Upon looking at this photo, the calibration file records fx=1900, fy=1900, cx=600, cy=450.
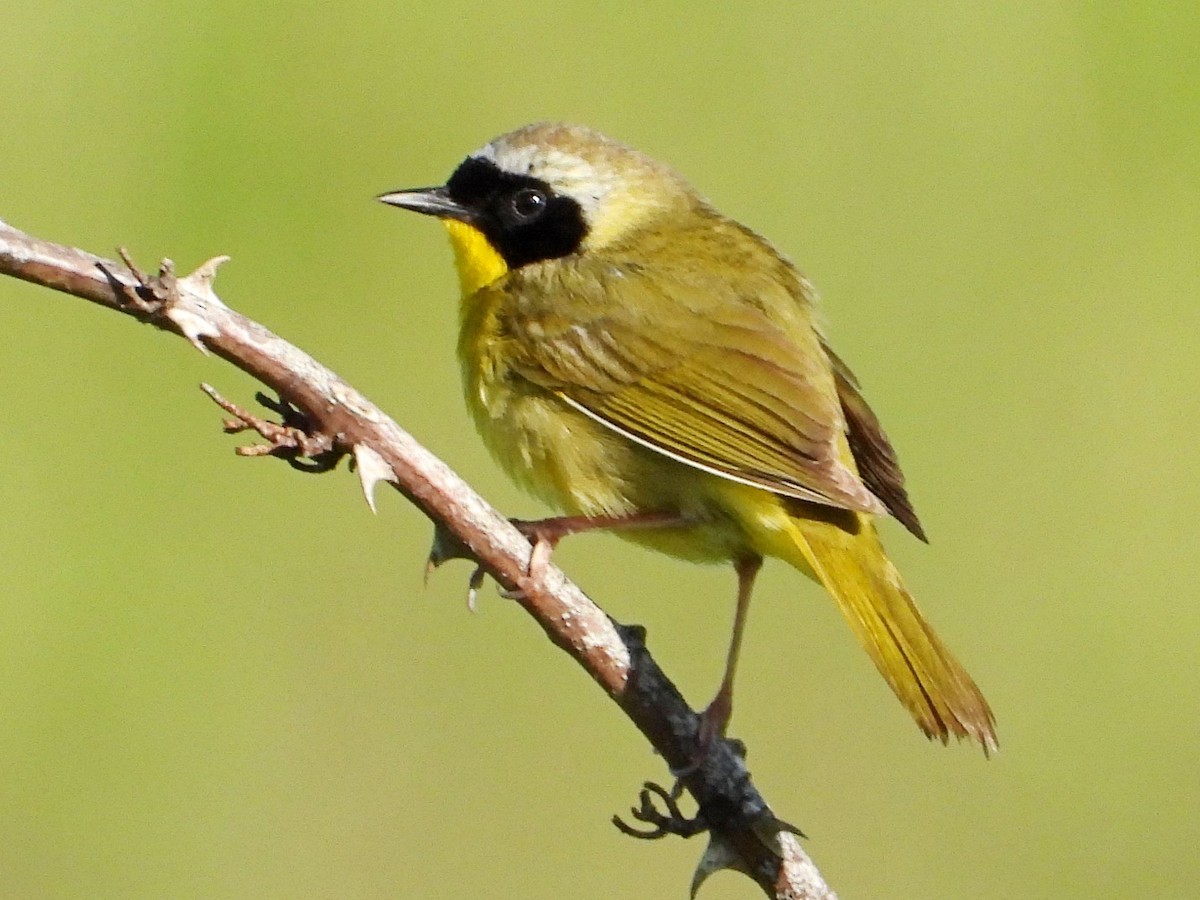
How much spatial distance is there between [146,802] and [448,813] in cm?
77

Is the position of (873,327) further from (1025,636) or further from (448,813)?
(448,813)

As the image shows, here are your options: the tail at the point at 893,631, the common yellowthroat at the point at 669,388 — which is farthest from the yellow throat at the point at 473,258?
the tail at the point at 893,631

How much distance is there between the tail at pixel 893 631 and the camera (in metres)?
2.78

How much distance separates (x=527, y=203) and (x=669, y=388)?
1.98 feet

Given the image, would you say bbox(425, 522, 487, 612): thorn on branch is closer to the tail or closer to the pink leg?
the pink leg

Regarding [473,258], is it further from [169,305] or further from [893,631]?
[169,305]

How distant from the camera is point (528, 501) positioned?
3.87 metres

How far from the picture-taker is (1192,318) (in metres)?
5.98

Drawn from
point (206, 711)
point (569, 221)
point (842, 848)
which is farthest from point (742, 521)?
point (206, 711)

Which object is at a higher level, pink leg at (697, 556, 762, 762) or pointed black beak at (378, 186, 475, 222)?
pointed black beak at (378, 186, 475, 222)

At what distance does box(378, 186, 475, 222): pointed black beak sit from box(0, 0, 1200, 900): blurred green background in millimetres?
1244

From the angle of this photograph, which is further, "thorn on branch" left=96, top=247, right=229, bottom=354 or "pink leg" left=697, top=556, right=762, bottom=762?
"pink leg" left=697, top=556, right=762, bottom=762

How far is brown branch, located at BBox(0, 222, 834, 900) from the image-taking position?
2096mm

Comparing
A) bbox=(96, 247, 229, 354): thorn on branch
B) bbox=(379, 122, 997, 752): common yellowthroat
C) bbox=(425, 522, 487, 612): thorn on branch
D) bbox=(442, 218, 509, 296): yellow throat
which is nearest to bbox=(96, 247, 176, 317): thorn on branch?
bbox=(96, 247, 229, 354): thorn on branch
